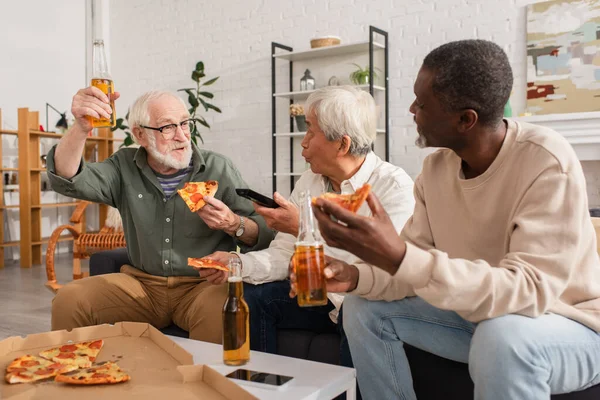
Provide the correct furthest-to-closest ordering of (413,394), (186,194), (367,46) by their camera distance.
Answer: (367,46) < (186,194) < (413,394)

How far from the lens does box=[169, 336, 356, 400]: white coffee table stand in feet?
4.55

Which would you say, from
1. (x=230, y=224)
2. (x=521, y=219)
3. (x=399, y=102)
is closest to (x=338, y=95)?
(x=230, y=224)

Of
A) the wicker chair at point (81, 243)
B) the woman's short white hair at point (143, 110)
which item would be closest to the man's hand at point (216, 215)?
the woman's short white hair at point (143, 110)

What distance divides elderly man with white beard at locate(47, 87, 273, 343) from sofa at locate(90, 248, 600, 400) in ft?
0.58

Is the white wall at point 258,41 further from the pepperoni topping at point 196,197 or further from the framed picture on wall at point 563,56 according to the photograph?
the pepperoni topping at point 196,197

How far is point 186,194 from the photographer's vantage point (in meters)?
2.26

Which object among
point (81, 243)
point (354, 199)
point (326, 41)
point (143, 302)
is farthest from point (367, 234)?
point (326, 41)

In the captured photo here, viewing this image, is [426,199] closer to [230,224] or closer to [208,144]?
[230,224]

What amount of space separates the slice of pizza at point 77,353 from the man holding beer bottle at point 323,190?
1.88 feet

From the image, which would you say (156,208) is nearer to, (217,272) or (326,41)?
(217,272)

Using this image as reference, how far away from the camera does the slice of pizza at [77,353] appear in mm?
1592

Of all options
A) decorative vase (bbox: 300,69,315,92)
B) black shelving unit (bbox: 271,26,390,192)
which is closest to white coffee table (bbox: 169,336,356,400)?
black shelving unit (bbox: 271,26,390,192)

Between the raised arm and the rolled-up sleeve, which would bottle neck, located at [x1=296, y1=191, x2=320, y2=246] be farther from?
the rolled-up sleeve

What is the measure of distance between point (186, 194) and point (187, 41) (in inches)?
212
